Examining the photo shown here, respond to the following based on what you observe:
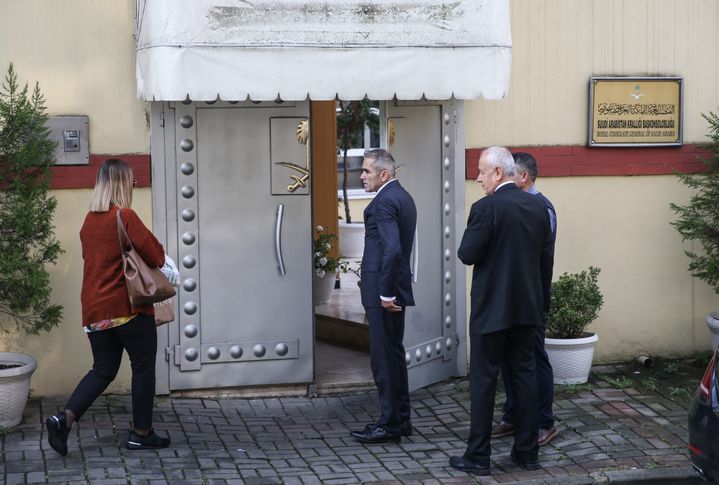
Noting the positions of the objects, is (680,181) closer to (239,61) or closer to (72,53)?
(239,61)

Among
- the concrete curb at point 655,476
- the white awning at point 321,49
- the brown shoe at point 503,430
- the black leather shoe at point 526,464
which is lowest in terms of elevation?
the concrete curb at point 655,476

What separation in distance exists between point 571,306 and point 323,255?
10.7ft

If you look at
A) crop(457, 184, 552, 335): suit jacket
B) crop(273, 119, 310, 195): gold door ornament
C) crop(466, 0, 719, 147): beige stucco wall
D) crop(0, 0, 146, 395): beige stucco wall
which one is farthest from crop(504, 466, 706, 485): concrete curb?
crop(0, 0, 146, 395): beige stucco wall

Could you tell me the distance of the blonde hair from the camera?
665 cm

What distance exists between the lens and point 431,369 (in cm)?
864

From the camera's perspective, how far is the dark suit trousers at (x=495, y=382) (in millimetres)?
6492

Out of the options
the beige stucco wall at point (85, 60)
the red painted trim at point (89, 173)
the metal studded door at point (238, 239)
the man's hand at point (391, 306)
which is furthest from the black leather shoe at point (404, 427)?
the beige stucco wall at point (85, 60)

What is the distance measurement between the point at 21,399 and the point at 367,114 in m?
7.91

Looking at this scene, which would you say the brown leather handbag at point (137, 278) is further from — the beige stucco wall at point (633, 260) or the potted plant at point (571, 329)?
the beige stucco wall at point (633, 260)

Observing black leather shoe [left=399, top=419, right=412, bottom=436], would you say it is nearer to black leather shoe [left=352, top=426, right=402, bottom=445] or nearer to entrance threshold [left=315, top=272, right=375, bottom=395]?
black leather shoe [left=352, top=426, right=402, bottom=445]

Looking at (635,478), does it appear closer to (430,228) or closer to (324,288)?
(430,228)

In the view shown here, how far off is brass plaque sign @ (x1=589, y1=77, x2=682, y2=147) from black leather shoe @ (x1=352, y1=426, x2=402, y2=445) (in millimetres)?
3215

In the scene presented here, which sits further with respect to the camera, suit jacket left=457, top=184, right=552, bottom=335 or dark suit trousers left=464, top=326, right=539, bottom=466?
dark suit trousers left=464, top=326, right=539, bottom=466

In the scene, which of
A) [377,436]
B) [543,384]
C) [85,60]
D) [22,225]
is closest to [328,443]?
[377,436]
